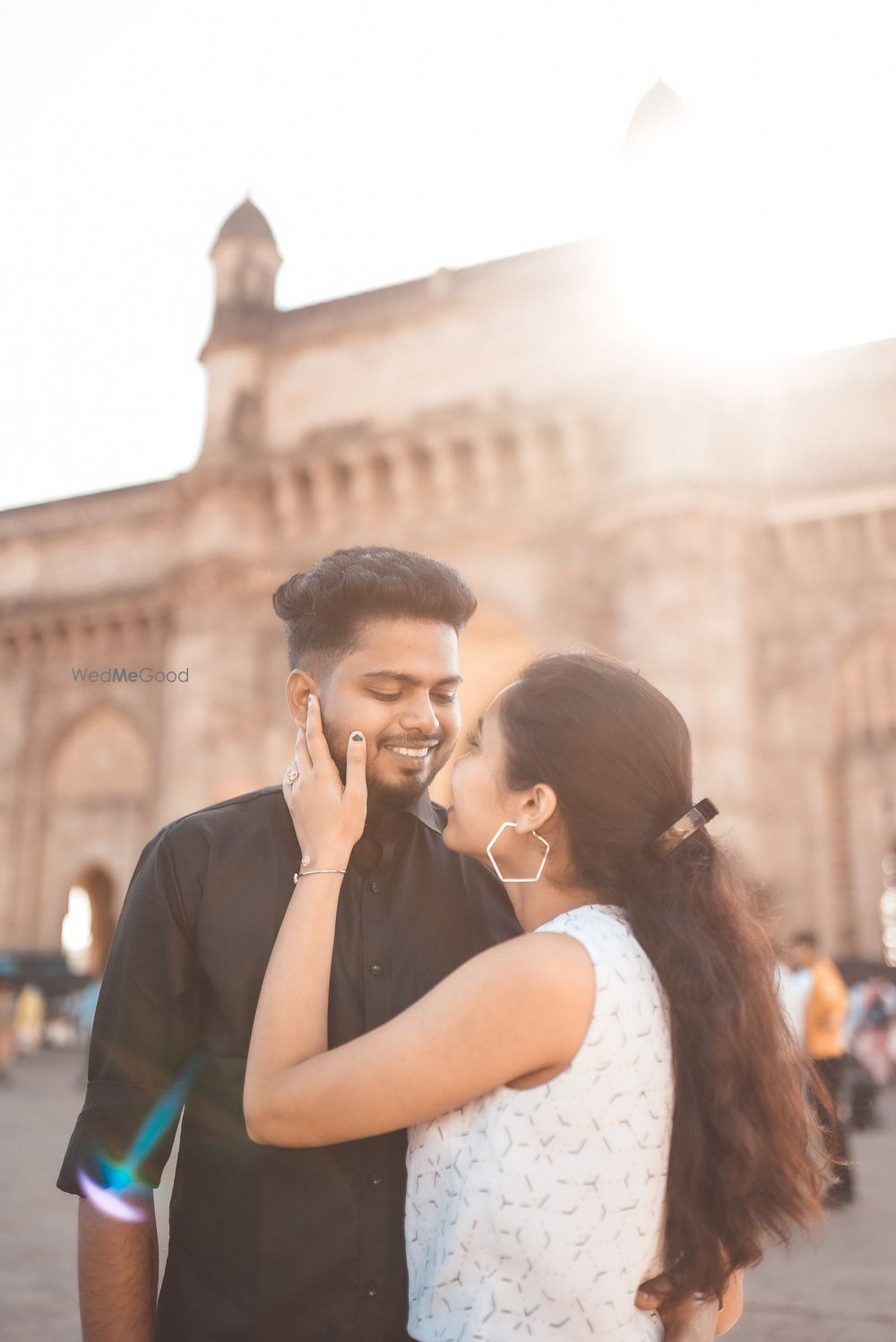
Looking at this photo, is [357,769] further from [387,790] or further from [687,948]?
[687,948]

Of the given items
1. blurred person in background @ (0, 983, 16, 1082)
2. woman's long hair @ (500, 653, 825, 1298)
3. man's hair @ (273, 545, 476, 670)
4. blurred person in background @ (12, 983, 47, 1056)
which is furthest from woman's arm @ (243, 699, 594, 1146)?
blurred person in background @ (12, 983, 47, 1056)

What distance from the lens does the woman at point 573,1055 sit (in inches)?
61.4

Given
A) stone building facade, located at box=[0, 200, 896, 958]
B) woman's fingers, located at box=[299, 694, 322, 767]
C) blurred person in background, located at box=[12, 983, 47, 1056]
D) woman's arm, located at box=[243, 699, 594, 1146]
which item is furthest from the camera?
blurred person in background, located at box=[12, 983, 47, 1056]

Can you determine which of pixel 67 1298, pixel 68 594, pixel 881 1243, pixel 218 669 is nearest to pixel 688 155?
pixel 218 669

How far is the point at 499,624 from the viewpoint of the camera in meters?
17.2

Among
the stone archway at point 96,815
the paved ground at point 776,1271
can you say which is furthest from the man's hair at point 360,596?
the stone archway at point 96,815

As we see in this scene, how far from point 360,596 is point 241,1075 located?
92 cm

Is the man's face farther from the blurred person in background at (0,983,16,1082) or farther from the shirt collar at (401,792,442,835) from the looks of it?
the blurred person in background at (0,983,16,1082)

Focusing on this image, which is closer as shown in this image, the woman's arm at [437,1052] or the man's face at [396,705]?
the woman's arm at [437,1052]

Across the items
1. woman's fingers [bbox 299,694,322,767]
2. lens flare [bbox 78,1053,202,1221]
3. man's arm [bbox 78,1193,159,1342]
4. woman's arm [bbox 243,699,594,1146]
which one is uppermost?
woman's fingers [bbox 299,694,322,767]

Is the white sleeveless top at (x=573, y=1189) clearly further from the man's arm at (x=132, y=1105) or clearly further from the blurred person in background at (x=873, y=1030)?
the blurred person in background at (x=873, y=1030)

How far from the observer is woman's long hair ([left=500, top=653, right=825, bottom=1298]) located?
5.43 ft

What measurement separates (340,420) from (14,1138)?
12.5 m

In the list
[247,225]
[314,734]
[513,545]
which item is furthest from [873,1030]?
[247,225]
